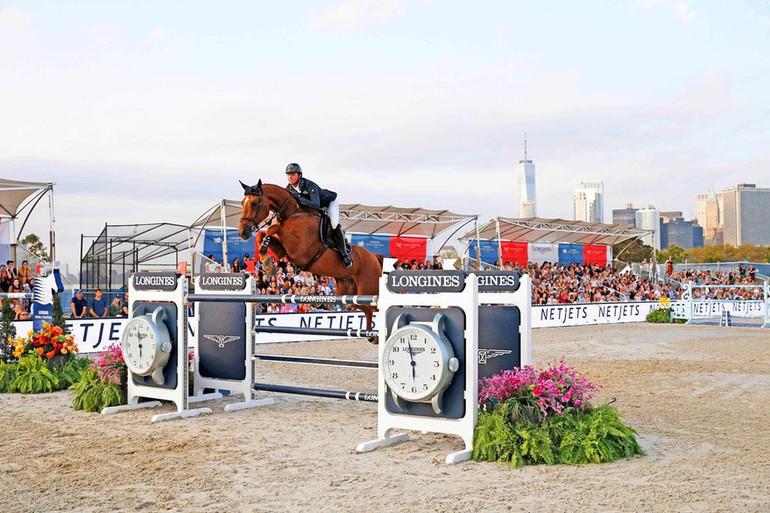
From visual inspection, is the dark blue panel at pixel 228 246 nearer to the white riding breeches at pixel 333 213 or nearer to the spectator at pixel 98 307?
the spectator at pixel 98 307

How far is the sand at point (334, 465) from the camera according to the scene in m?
4.11

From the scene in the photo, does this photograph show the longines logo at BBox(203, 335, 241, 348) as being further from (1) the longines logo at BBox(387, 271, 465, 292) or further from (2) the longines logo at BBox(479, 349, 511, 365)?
(2) the longines logo at BBox(479, 349, 511, 365)

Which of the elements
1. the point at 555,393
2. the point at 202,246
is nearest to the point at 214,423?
the point at 555,393

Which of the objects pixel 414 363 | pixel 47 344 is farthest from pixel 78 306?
pixel 414 363

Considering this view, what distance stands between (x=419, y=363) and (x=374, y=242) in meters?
17.3

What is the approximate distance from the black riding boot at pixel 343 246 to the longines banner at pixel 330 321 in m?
3.81

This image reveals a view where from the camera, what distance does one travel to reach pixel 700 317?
25.8 m

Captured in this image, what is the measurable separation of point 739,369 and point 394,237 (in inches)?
524

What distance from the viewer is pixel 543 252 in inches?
1129

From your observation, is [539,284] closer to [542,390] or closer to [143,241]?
[143,241]

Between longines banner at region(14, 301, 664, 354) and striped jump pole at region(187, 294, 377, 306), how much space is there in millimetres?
5641

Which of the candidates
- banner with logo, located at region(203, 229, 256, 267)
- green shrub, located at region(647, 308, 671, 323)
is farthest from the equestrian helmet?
green shrub, located at region(647, 308, 671, 323)

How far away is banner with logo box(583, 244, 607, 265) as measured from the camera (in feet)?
99.6

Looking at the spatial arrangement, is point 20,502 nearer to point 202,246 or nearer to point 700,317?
point 202,246
